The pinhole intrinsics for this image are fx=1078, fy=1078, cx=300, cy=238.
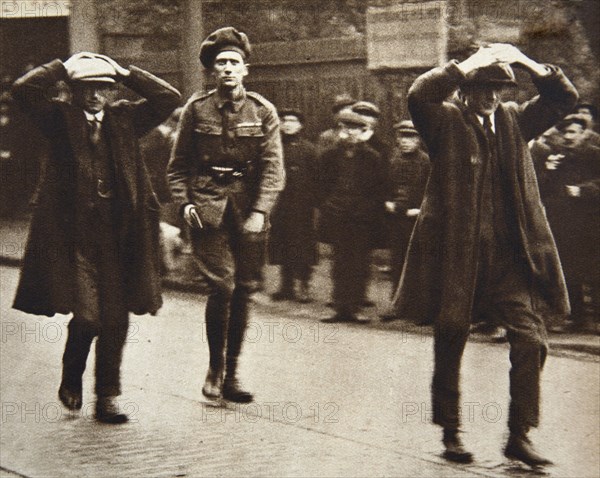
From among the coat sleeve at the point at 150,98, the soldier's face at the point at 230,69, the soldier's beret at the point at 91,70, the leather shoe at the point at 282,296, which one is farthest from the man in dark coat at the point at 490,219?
the soldier's beret at the point at 91,70

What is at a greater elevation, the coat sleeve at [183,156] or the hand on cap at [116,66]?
the hand on cap at [116,66]

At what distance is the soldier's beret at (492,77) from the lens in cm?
641

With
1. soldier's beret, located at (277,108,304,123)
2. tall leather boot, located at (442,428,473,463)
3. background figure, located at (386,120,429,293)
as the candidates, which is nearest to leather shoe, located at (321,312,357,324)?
background figure, located at (386,120,429,293)

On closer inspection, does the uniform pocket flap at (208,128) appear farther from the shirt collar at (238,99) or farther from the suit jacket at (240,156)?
the shirt collar at (238,99)

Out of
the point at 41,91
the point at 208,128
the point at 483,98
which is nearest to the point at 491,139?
the point at 483,98

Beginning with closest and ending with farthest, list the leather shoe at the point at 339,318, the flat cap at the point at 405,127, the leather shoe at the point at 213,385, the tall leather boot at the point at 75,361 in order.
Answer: the flat cap at the point at 405,127 < the leather shoe at the point at 339,318 < the leather shoe at the point at 213,385 < the tall leather boot at the point at 75,361

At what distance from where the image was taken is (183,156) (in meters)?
6.94

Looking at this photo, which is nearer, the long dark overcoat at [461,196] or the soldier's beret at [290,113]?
the long dark overcoat at [461,196]

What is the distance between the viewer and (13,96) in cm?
715

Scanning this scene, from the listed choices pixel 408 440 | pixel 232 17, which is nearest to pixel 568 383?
pixel 408 440

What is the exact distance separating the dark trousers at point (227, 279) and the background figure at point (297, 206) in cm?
19

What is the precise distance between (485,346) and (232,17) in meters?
2.62

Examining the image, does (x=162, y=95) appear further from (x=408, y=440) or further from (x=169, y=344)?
(x=408, y=440)

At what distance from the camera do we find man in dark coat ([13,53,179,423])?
7.11 metres
